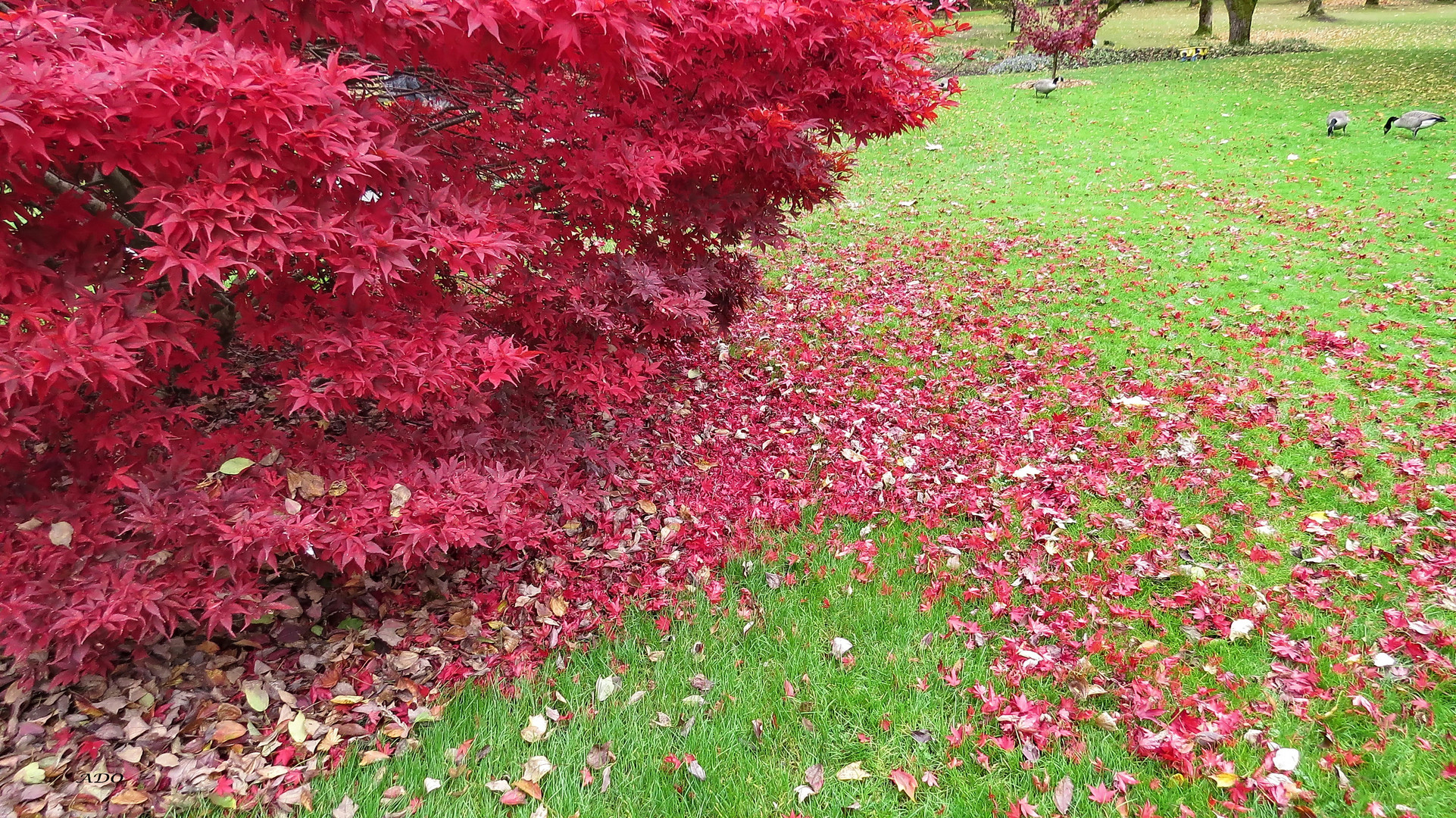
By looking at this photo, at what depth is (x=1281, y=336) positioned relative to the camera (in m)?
5.51

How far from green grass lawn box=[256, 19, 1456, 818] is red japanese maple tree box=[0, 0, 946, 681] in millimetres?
790

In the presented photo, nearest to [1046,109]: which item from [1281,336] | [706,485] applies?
[1281,336]

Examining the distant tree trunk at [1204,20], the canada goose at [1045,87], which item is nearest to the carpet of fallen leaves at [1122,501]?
the canada goose at [1045,87]

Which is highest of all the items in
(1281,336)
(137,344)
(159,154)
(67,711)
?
(159,154)

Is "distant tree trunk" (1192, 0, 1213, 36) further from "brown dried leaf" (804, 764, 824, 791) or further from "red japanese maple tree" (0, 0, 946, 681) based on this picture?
"brown dried leaf" (804, 764, 824, 791)

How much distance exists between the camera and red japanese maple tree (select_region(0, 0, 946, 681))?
187 cm

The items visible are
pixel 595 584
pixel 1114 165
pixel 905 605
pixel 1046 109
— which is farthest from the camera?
pixel 1046 109

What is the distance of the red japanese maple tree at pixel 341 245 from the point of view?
1.87 meters

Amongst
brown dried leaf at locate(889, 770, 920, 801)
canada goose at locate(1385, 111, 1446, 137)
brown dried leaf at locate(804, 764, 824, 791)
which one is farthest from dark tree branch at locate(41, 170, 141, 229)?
canada goose at locate(1385, 111, 1446, 137)

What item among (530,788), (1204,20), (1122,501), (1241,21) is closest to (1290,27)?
(1204,20)

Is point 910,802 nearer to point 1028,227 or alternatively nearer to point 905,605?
point 905,605

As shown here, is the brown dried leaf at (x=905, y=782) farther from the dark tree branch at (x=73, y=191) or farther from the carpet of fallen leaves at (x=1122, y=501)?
the dark tree branch at (x=73, y=191)

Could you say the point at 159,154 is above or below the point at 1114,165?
above

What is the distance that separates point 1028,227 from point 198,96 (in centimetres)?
864
